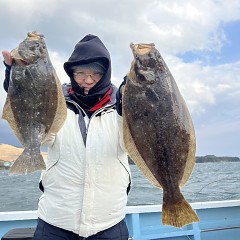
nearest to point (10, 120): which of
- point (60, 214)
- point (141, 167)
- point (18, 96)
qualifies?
point (18, 96)

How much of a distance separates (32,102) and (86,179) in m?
0.86

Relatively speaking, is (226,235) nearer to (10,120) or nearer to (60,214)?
(60,214)

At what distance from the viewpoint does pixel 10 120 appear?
2633 mm

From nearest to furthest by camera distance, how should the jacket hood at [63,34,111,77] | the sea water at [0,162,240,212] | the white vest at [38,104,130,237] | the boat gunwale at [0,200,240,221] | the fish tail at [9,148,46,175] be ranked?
the fish tail at [9,148,46,175], the white vest at [38,104,130,237], the jacket hood at [63,34,111,77], the boat gunwale at [0,200,240,221], the sea water at [0,162,240,212]

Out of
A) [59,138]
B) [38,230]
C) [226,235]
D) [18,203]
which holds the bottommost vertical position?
[18,203]

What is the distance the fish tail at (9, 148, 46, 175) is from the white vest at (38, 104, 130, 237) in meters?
0.41

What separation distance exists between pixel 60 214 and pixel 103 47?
174cm

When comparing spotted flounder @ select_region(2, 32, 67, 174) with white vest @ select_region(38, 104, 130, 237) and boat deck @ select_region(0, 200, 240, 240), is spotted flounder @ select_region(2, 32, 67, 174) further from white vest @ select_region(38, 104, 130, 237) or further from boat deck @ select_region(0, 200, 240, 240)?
boat deck @ select_region(0, 200, 240, 240)

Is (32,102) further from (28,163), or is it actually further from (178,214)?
(178,214)

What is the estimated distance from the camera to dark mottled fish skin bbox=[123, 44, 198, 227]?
2623 mm

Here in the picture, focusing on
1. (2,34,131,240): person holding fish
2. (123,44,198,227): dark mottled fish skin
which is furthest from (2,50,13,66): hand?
(123,44,198,227): dark mottled fish skin

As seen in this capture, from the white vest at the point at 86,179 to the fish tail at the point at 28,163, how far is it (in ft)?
1.35

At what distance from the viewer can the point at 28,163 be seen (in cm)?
256

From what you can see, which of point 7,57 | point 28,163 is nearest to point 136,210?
point 28,163
